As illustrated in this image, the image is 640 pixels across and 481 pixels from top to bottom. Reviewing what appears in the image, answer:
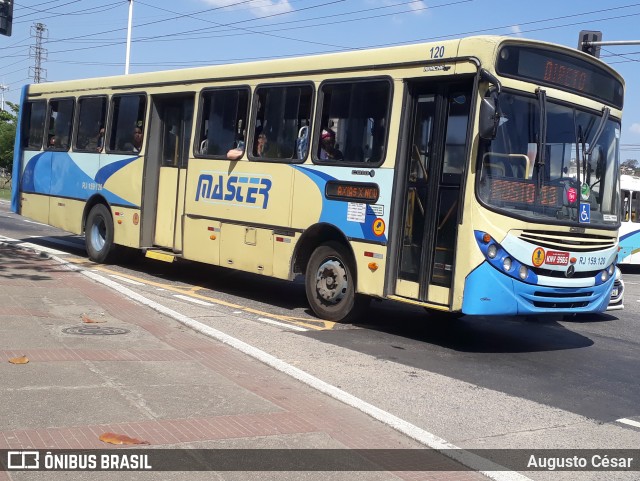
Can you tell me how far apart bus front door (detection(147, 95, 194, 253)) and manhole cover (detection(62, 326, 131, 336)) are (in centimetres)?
436

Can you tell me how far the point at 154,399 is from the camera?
254 inches

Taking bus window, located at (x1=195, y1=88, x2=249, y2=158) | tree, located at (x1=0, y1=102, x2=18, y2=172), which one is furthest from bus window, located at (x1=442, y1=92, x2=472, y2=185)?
tree, located at (x1=0, y1=102, x2=18, y2=172)

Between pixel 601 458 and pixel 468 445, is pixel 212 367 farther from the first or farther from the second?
pixel 601 458

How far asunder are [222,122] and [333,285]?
3.62 m

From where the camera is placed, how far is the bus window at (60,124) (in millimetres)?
16891

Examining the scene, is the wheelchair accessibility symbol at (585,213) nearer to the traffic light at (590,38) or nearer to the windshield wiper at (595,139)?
the windshield wiper at (595,139)

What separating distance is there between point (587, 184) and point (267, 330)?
4308 millimetres

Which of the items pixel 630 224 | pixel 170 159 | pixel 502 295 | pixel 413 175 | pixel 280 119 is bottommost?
pixel 502 295

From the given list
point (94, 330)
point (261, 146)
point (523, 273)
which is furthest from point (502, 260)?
point (94, 330)

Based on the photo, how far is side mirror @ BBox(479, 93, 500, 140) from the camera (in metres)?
8.69

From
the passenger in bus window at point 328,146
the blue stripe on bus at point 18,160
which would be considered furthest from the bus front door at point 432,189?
the blue stripe on bus at point 18,160

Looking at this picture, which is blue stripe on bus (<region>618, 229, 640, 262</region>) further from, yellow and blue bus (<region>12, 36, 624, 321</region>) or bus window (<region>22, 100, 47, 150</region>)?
bus window (<region>22, 100, 47, 150</region>)

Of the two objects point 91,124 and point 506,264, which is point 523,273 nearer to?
point 506,264

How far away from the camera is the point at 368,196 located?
402 inches
